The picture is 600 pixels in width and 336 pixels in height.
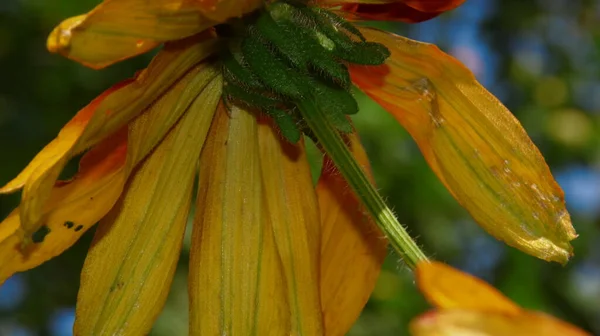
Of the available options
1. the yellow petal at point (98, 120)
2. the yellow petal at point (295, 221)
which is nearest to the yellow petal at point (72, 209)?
the yellow petal at point (98, 120)

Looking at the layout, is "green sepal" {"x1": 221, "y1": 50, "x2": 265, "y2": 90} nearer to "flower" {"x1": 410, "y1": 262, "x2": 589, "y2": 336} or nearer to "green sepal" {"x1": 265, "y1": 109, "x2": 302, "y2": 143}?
"green sepal" {"x1": 265, "y1": 109, "x2": 302, "y2": 143}

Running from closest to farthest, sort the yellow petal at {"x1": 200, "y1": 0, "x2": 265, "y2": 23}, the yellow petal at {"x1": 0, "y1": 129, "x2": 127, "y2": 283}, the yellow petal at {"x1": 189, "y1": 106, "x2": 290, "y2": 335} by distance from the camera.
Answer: the yellow petal at {"x1": 200, "y1": 0, "x2": 265, "y2": 23} < the yellow petal at {"x1": 0, "y1": 129, "x2": 127, "y2": 283} < the yellow petal at {"x1": 189, "y1": 106, "x2": 290, "y2": 335}

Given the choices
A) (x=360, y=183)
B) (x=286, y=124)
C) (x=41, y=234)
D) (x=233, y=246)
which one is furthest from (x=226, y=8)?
(x=41, y=234)

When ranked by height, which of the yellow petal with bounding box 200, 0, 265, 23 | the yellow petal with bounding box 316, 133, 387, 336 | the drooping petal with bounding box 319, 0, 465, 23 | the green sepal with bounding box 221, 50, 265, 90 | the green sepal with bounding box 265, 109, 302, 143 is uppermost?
the yellow petal with bounding box 200, 0, 265, 23

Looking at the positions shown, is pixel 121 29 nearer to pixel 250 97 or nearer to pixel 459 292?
pixel 250 97

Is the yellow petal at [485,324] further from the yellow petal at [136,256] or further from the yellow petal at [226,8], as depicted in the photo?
the yellow petal at [136,256]

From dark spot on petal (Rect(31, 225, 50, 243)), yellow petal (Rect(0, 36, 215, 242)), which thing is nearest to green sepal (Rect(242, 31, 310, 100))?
yellow petal (Rect(0, 36, 215, 242))
